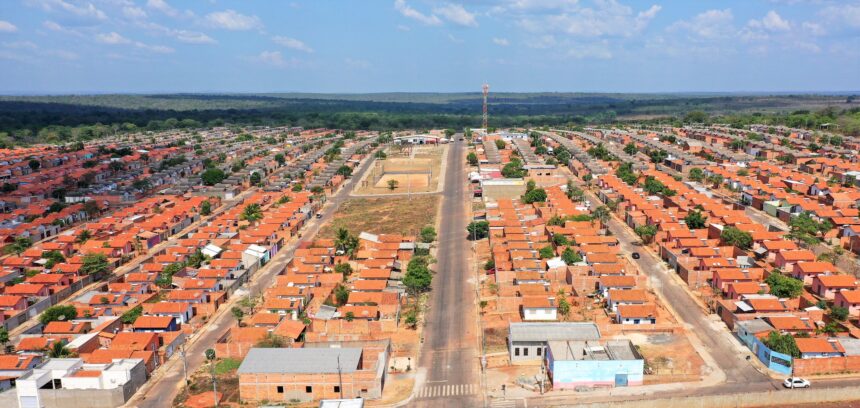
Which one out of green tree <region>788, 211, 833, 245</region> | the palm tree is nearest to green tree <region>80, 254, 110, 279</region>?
the palm tree

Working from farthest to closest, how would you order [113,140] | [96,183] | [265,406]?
1. [113,140]
2. [96,183]
3. [265,406]

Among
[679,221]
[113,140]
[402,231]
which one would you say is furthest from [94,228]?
[113,140]

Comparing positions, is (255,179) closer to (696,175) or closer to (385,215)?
(385,215)

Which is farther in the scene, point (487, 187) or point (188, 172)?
point (188, 172)

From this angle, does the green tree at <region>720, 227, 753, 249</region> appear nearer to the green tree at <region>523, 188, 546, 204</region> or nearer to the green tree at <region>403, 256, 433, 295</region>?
the green tree at <region>523, 188, 546, 204</region>

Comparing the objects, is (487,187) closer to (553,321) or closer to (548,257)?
(548,257)

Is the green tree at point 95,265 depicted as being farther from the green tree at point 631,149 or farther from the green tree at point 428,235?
the green tree at point 631,149
